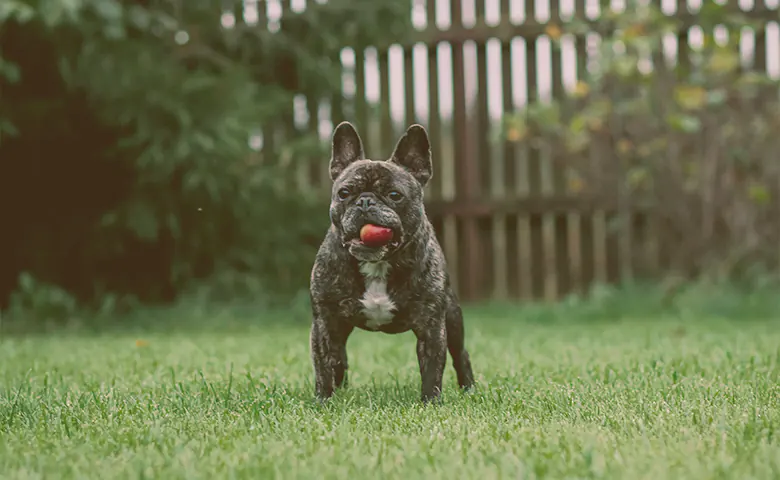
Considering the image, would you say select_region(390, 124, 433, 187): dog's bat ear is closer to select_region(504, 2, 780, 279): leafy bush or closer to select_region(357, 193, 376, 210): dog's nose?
select_region(357, 193, 376, 210): dog's nose

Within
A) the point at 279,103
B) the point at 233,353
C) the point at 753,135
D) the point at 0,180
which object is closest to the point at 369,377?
the point at 233,353

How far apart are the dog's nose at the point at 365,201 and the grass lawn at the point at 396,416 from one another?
0.73 meters

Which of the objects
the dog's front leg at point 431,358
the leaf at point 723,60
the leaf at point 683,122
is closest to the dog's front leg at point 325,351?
the dog's front leg at point 431,358

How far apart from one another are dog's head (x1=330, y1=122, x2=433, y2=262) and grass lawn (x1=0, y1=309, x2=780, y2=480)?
621 mm

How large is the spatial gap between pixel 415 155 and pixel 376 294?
60 centimetres

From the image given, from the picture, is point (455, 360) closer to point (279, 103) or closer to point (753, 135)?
point (279, 103)

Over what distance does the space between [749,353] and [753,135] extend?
396 centimetres

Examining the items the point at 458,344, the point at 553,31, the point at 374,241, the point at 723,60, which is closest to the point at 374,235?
the point at 374,241

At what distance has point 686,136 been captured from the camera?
27.2ft

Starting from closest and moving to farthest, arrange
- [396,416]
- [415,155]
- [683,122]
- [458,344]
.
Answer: [396,416]
[415,155]
[458,344]
[683,122]

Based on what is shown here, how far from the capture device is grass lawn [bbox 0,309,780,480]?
2424mm

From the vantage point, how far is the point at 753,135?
819 cm

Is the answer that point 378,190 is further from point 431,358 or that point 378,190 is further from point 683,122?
point 683,122

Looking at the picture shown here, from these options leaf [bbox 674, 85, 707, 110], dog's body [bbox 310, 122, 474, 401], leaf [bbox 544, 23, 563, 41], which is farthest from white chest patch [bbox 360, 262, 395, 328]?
leaf [bbox 674, 85, 707, 110]
